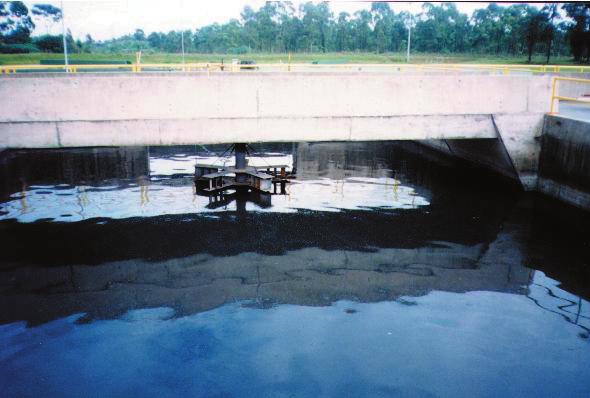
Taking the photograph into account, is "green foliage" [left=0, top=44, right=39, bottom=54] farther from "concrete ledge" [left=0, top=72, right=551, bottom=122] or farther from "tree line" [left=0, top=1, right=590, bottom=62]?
"concrete ledge" [left=0, top=72, right=551, bottom=122]

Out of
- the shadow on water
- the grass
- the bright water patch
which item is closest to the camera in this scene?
the shadow on water

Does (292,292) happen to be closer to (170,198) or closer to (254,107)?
(254,107)

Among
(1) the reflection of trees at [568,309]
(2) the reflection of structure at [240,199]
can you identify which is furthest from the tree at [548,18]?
(1) the reflection of trees at [568,309]

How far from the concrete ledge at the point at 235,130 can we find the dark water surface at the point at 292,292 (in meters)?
1.78

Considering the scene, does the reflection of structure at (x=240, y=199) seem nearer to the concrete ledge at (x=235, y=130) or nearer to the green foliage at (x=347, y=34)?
the concrete ledge at (x=235, y=130)

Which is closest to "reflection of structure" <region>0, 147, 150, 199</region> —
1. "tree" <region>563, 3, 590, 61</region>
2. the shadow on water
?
the shadow on water

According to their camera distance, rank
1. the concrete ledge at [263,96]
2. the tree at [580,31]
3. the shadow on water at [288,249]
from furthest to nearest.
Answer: the tree at [580,31] → the concrete ledge at [263,96] → the shadow on water at [288,249]

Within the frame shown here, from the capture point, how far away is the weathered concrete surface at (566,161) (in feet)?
38.8

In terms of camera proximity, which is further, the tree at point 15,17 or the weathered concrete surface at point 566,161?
the tree at point 15,17

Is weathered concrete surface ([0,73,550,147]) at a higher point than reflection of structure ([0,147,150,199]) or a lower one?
higher

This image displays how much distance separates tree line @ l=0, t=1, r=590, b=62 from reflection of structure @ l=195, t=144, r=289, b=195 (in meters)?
54.7

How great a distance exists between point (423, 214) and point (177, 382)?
8267 millimetres

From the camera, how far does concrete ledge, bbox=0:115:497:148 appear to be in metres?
11.1

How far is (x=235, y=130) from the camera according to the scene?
12.1 meters
